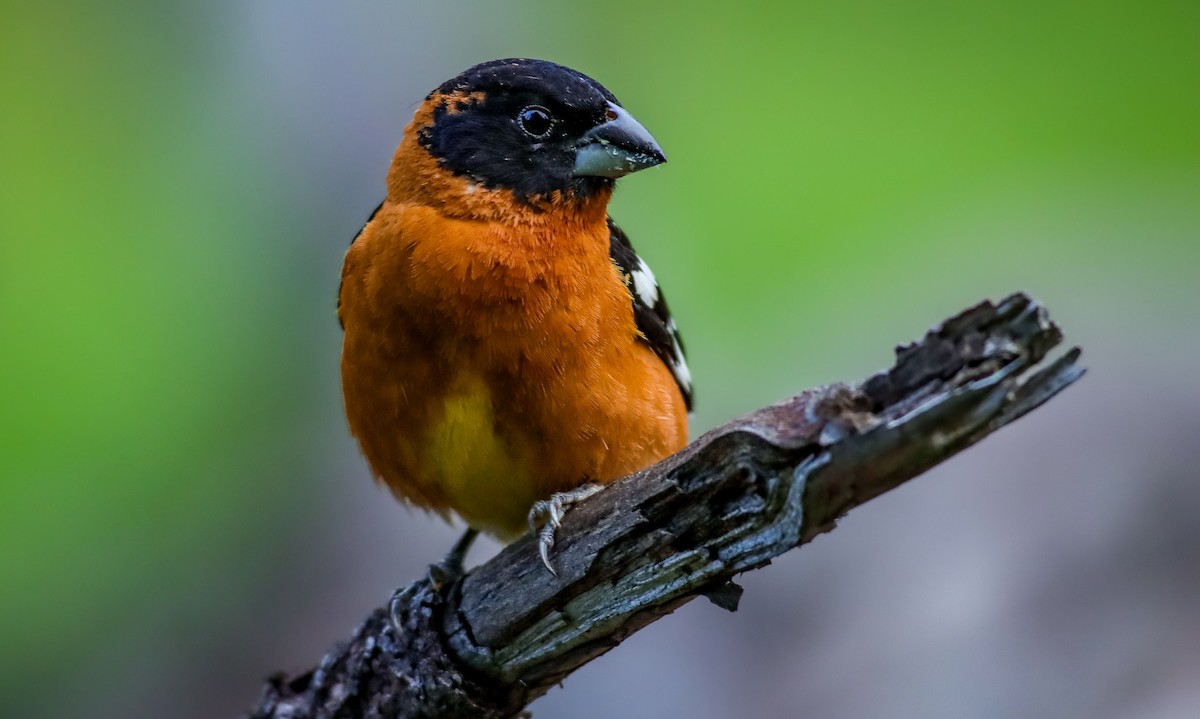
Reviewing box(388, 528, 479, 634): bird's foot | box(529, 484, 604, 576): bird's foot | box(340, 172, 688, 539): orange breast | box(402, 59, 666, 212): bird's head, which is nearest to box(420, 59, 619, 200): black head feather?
box(402, 59, 666, 212): bird's head

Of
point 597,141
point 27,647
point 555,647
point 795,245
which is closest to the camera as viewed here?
point 555,647

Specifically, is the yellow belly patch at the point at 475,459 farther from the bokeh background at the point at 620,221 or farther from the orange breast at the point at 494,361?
the bokeh background at the point at 620,221

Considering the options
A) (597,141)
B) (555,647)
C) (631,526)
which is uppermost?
(597,141)

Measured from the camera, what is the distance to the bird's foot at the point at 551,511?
3498 mm

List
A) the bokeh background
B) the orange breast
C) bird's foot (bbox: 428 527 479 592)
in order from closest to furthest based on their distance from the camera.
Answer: the orange breast
bird's foot (bbox: 428 527 479 592)
the bokeh background

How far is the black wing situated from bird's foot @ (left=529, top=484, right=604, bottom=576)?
2.37 ft

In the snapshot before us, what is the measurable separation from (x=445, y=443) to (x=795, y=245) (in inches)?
157

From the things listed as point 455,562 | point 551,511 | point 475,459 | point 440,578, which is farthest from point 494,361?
point 455,562

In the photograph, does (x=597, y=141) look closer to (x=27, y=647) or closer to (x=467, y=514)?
(x=467, y=514)

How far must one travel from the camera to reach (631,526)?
3.13 metres

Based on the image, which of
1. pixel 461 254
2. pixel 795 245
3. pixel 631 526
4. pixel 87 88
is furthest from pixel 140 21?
pixel 631 526

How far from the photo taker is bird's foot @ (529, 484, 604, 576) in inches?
138

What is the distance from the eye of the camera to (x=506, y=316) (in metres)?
3.72

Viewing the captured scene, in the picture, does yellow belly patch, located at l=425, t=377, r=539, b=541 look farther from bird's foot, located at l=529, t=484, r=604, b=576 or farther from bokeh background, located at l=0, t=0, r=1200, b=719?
bokeh background, located at l=0, t=0, r=1200, b=719
